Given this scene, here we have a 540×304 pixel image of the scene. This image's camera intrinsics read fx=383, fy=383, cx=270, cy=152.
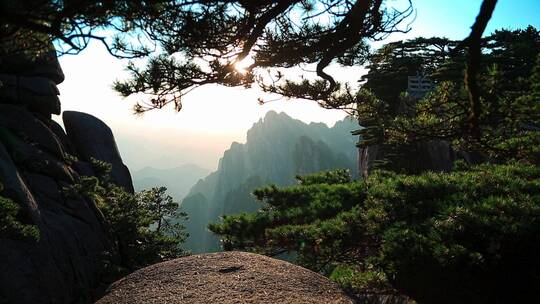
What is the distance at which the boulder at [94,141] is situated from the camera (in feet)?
61.4

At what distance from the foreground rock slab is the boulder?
45.7 feet

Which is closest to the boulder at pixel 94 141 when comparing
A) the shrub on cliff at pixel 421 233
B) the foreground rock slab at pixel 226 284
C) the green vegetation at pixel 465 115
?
the shrub on cliff at pixel 421 233

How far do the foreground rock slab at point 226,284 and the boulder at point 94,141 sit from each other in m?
13.9

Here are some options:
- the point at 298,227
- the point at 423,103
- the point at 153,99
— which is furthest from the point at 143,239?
the point at 423,103

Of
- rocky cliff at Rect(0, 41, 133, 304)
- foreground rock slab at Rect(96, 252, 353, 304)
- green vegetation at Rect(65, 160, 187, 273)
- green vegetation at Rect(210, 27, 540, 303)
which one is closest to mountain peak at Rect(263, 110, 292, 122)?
rocky cliff at Rect(0, 41, 133, 304)

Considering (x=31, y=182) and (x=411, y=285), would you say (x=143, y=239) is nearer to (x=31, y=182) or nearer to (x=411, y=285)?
(x=31, y=182)

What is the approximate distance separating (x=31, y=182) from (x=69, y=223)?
1.89m

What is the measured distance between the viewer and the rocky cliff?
9180 mm

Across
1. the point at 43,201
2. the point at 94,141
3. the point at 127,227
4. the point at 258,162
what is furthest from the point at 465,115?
the point at 258,162

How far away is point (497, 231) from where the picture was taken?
5.13 metres

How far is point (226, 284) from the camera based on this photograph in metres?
5.20

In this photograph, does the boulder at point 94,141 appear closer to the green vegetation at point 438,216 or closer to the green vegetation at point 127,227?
the green vegetation at point 127,227

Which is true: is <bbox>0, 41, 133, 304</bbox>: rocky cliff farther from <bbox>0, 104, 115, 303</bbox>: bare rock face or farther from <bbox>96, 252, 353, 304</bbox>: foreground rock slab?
<bbox>96, 252, 353, 304</bbox>: foreground rock slab

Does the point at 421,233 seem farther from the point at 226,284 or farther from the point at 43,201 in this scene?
the point at 43,201
